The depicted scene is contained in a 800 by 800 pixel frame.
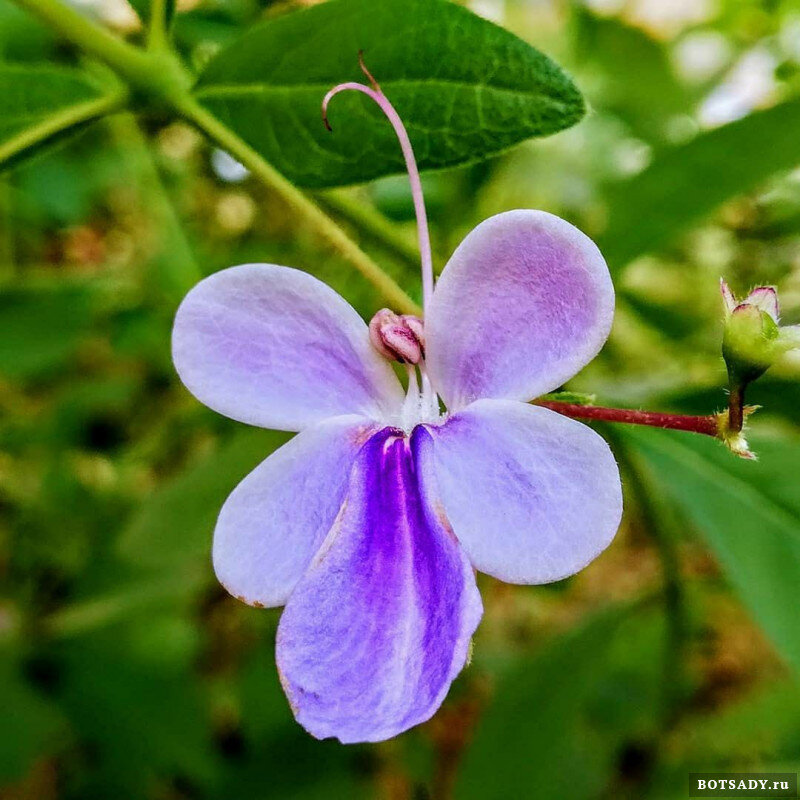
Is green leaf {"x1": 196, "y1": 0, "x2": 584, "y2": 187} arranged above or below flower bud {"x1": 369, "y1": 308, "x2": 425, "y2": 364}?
above

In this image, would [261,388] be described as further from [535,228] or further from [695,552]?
[695,552]

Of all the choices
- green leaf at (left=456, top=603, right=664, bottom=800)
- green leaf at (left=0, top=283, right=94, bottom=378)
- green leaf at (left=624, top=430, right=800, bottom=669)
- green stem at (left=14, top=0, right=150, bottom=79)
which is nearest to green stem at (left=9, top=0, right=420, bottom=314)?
green stem at (left=14, top=0, right=150, bottom=79)

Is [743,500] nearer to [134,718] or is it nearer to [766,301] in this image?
[766,301]

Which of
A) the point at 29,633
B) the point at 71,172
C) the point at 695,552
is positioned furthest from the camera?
the point at 695,552

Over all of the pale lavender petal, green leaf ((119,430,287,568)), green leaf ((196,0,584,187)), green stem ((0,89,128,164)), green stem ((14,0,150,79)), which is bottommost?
the pale lavender petal

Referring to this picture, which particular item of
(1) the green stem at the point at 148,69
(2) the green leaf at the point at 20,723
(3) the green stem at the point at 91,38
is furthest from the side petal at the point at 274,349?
(2) the green leaf at the point at 20,723

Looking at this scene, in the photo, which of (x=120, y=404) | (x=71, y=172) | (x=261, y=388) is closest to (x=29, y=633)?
(x=120, y=404)

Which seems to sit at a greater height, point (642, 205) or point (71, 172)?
A: point (71, 172)

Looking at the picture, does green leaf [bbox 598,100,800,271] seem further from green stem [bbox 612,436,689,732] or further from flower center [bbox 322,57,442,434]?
flower center [bbox 322,57,442,434]
